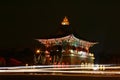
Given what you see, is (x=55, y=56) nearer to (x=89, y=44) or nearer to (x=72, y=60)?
(x=72, y=60)

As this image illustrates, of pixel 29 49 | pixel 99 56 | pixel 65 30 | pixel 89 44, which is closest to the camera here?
pixel 65 30

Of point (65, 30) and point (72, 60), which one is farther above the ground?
point (65, 30)

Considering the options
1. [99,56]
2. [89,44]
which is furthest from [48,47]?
[99,56]

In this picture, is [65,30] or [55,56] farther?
[65,30]

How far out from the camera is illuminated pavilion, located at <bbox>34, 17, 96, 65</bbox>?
3991cm

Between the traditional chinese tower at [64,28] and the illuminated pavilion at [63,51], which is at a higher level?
the traditional chinese tower at [64,28]

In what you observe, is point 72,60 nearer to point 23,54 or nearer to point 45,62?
point 45,62

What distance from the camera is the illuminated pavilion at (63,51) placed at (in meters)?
39.9

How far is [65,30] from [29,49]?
9.33 m

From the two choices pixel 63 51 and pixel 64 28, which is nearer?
pixel 63 51

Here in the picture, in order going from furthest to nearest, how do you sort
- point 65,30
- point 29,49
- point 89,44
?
point 29,49, point 89,44, point 65,30

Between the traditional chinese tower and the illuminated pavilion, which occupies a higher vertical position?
the traditional chinese tower

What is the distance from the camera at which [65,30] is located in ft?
143

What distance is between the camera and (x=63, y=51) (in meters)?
39.9
